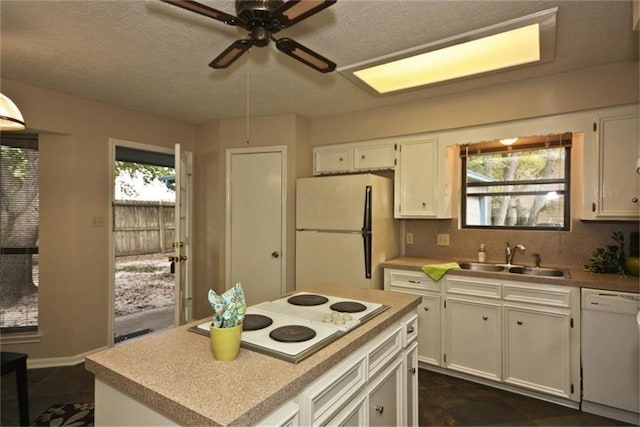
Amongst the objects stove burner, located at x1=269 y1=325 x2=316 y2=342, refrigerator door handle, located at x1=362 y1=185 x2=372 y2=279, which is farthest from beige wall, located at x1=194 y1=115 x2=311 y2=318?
stove burner, located at x1=269 y1=325 x2=316 y2=342

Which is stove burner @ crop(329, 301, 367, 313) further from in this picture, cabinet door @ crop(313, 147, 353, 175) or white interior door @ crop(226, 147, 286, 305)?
cabinet door @ crop(313, 147, 353, 175)

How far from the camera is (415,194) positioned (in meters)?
3.21

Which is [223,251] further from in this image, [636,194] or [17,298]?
[636,194]

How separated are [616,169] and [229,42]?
286 cm

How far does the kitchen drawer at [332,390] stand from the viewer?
104cm

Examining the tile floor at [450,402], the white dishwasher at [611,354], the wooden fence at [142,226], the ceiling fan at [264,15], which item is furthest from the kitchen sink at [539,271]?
the wooden fence at [142,226]

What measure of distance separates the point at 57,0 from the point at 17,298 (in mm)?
2705

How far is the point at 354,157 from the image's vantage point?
356cm

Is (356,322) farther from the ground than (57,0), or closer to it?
closer to it

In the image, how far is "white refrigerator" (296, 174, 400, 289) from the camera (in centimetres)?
300

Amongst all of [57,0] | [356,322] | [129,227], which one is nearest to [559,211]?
[356,322]

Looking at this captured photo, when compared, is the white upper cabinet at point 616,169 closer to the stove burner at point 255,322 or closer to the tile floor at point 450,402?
the tile floor at point 450,402

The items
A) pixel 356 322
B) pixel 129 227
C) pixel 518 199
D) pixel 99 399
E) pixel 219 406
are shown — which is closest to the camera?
pixel 219 406

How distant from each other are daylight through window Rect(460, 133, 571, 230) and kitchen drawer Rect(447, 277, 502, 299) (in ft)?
2.58
